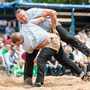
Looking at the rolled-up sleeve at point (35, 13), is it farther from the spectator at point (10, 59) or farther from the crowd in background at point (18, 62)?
the spectator at point (10, 59)

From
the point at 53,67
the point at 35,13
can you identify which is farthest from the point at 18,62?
the point at 35,13

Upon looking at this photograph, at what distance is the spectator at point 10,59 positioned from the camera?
9.84 meters

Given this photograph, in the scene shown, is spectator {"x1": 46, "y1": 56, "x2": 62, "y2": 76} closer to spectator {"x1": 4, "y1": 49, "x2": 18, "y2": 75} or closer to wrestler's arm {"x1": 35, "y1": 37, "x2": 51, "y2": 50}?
spectator {"x1": 4, "y1": 49, "x2": 18, "y2": 75}

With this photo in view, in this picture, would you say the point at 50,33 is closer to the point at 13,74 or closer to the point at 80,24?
the point at 13,74

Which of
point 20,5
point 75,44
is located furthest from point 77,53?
point 75,44

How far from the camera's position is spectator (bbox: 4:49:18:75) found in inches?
388

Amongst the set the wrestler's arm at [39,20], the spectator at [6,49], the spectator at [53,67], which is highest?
the wrestler's arm at [39,20]

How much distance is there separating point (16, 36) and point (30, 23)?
376mm

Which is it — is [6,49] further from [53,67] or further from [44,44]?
[44,44]

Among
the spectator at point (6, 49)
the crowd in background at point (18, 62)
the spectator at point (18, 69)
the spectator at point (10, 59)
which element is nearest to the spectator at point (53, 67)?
the crowd in background at point (18, 62)

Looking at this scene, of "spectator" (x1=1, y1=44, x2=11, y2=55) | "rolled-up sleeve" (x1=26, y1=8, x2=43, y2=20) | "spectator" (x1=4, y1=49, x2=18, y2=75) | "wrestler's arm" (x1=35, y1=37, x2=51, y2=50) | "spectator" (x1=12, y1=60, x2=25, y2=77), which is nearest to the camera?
"wrestler's arm" (x1=35, y1=37, x2=51, y2=50)

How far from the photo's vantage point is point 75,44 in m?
6.11

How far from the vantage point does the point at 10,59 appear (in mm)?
10008

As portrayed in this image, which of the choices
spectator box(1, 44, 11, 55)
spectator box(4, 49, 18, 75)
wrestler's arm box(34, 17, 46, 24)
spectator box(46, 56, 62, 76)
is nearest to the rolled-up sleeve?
wrestler's arm box(34, 17, 46, 24)
